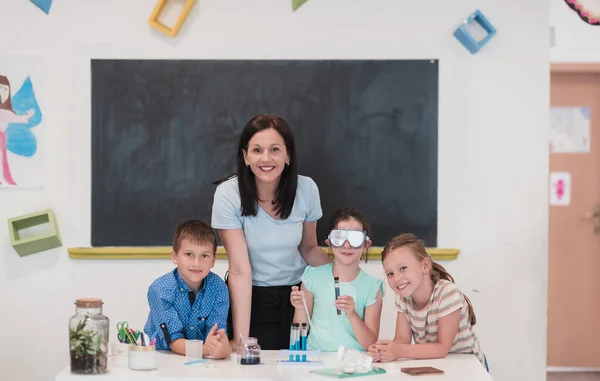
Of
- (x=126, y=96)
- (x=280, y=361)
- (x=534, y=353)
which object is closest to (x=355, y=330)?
(x=280, y=361)

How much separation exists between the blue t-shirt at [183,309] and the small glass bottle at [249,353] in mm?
238

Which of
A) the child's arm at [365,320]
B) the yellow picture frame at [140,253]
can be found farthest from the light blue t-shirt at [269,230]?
the yellow picture frame at [140,253]

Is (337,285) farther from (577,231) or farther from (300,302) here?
(577,231)

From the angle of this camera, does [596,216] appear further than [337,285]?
Yes

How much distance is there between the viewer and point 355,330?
2.58 metres

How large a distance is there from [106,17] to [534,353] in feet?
8.25

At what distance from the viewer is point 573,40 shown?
5031 millimetres

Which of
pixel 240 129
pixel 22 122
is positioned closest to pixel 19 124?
pixel 22 122

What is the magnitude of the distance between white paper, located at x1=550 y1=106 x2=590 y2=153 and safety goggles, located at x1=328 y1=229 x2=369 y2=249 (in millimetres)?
2921

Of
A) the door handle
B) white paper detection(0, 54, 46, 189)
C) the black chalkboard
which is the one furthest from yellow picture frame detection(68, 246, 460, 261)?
the door handle

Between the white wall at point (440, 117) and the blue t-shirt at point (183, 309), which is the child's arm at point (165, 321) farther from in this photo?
the white wall at point (440, 117)

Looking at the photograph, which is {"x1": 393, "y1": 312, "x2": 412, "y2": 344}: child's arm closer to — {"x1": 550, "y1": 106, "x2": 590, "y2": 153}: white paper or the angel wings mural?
the angel wings mural

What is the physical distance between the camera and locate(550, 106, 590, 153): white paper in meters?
5.16

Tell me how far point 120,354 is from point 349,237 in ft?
2.77
